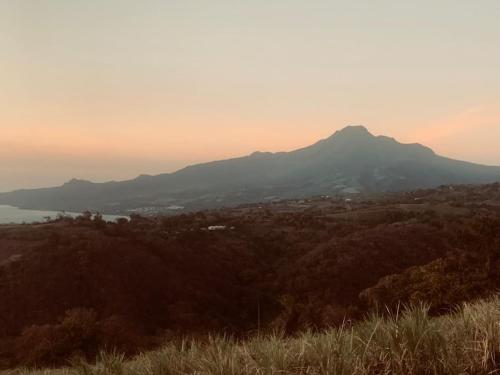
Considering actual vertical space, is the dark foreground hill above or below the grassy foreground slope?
below

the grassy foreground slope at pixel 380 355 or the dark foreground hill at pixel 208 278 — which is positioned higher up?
the grassy foreground slope at pixel 380 355

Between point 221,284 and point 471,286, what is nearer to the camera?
point 471,286

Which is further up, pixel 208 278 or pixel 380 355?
pixel 380 355

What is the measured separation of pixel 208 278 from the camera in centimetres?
3716

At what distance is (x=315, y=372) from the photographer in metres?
5.02

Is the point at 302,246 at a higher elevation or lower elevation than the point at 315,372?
lower

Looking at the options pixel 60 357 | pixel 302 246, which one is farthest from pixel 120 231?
pixel 60 357

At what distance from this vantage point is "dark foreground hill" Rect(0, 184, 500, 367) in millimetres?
21359

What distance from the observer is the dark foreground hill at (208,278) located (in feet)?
70.1

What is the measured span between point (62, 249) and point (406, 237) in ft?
101

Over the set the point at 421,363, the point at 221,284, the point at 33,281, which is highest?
the point at 421,363

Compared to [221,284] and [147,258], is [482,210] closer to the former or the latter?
[221,284]

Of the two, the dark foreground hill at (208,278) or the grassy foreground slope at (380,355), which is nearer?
the grassy foreground slope at (380,355)

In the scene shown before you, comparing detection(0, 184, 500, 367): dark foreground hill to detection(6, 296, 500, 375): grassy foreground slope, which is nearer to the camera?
detection(6, 296, 500, 375): grassy foreground slope
